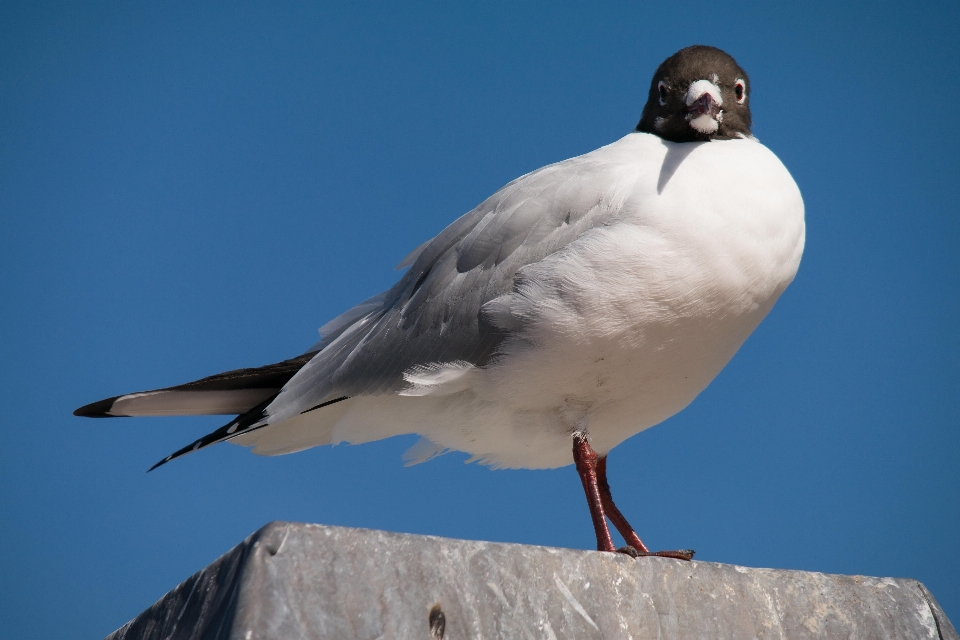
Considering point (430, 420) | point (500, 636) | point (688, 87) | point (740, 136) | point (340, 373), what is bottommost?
point (500, 636)

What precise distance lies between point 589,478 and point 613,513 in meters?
0.64

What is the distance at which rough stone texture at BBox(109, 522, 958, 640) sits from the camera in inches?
94.1

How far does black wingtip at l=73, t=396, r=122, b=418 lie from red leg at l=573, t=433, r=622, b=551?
2035 mm

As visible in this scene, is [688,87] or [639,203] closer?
[639,203]

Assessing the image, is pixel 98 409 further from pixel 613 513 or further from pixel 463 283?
pixel 613 513

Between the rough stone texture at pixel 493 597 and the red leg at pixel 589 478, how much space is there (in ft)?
2.89

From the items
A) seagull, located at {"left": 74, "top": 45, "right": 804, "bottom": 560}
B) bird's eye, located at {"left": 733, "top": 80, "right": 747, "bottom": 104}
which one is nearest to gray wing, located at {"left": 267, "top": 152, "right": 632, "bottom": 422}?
seagull, located at {"left": 74, "top": 45, "right": 804, "bottom": 560}

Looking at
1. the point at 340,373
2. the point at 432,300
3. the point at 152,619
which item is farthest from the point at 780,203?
the point at 152,619

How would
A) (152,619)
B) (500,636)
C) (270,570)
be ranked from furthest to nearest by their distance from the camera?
(152,619), (500,636), (270,570)

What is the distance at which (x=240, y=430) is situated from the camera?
4.28 metres

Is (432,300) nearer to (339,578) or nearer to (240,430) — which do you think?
(240,430)

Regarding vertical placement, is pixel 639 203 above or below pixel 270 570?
above

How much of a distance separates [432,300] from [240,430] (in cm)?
104

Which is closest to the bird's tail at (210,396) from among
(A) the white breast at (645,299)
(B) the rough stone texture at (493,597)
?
(A) the white breast at (645,299)
